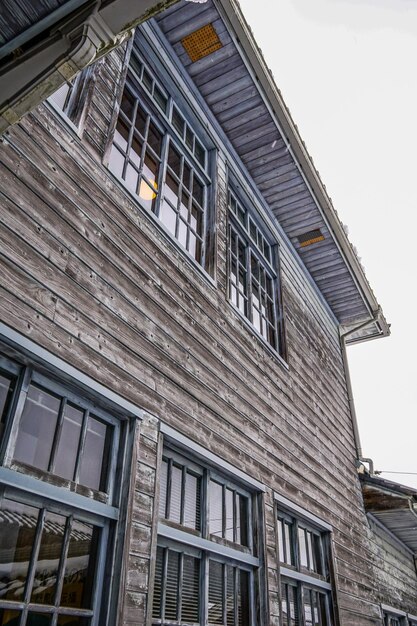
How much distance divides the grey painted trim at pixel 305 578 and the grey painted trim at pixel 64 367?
2.70 meters

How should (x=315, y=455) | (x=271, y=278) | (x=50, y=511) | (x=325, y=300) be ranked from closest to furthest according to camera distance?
(x=50, y=511), (x=315, y=455), (x=271, y=278), (x=325, y=300)

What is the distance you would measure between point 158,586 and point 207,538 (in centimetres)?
69

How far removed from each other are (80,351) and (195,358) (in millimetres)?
1448

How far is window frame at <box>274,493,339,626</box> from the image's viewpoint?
16.2ft

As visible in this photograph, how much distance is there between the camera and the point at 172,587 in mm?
3324

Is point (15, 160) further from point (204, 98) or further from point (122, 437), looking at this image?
point (204, 98)

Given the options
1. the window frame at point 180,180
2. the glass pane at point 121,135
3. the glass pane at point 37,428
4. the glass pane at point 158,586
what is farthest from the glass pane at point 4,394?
the glass pane at point 121,135

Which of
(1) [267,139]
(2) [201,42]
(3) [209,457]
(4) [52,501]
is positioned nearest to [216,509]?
(3) [209,457]

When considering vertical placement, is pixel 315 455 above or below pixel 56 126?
below

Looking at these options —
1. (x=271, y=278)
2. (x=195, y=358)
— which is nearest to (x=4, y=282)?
(x=195, y=358)

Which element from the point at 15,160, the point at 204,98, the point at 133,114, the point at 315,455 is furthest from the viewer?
the point at 315,455

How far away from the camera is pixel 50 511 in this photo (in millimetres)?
2572

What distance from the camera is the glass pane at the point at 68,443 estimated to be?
275 centimetres

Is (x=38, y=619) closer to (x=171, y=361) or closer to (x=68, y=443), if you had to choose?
(x=68, y=443)
